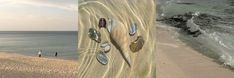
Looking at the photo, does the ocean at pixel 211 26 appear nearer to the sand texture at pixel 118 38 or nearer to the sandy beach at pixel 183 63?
the sandy beach at pixel 183 63

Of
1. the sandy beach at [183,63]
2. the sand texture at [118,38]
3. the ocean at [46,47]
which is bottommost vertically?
the ocean at [46,47]

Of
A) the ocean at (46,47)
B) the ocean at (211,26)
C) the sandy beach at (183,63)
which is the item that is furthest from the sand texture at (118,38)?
the ocean at (46,47)

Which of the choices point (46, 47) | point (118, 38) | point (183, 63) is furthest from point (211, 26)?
point (46, 47)

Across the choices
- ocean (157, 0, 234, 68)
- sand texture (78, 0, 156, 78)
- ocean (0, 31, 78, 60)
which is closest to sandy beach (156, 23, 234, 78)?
ocean (157, 0, 234, 68)

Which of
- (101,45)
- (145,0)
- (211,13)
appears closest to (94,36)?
(101,45)

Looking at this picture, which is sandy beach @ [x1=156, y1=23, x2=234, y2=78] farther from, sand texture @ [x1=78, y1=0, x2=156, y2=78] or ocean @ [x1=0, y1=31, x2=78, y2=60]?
ocean @ [x1=0, y1=31, x2=78, y2=60]

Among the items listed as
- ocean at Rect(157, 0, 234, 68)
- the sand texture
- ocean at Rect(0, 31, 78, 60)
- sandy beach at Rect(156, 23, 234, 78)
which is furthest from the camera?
ocean at Rect(0, 31, 78, 60)

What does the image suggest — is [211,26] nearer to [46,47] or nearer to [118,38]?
[118,38]
